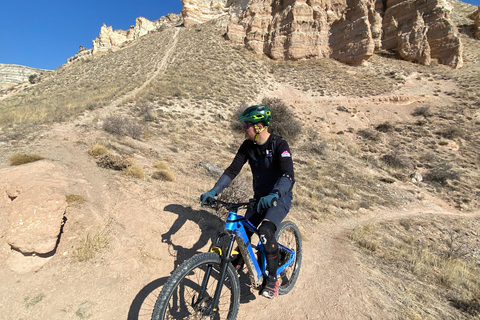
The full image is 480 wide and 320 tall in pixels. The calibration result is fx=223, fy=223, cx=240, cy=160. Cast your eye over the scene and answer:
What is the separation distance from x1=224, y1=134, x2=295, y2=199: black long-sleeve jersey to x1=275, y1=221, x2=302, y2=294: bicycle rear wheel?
0.87 metres

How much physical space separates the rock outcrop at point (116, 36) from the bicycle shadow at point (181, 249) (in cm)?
6357

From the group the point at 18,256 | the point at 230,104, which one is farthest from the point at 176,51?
the point at 18,256

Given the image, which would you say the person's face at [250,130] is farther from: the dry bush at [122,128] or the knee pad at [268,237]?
the dry bush at [122,128]

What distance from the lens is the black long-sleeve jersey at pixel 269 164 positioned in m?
2.84

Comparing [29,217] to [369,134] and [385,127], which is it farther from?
[385,127]

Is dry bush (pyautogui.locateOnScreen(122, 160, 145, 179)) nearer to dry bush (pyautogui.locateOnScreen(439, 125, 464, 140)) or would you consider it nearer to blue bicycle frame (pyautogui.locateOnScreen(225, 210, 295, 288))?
blue bicycle frame (pyautogui.locateOnScreen(225, 210, 295, 288))

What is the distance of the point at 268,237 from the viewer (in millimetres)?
2615

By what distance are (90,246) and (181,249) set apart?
136 cm

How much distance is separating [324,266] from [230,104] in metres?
17.0

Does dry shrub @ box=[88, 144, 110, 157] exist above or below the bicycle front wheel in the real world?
above

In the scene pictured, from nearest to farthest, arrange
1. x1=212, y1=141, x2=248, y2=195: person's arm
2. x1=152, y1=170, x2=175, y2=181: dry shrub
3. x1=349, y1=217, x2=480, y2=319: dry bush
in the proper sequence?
x1=212, y1=141, x2=248, y2=195: person's arm
x1=349, y1=217, x2=480, y2=319: dry bush
x1=152, y1=170, x2=175, y2=181: dry shrub

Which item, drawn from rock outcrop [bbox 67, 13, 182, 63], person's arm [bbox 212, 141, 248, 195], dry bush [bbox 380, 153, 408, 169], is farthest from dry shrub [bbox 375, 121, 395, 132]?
rock outcrop [bbox 67, 13, 182, 63]

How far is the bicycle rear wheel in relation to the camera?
338 cm

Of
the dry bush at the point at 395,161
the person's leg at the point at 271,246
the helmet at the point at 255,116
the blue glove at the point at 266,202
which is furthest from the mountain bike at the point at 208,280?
the dry bush at the point at 395,161
